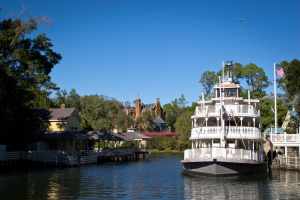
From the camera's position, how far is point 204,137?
147 ft

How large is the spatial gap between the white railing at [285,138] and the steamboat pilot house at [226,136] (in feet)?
17.4

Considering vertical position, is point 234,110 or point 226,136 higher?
point 234,110

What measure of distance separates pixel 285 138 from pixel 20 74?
95.4 ft

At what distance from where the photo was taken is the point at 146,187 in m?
36.8

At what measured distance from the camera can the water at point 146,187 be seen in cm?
3165

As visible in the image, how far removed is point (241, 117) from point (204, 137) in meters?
3.81

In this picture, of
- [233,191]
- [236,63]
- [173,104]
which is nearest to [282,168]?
[233,191]

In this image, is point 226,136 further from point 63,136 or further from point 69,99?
point 69,99

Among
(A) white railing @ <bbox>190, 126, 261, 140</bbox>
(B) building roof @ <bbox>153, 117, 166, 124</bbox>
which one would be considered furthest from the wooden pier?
(B) building roof @ <bbox>153, 117, 166, 124</bbox>

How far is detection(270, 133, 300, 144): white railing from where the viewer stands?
5172 centimetres

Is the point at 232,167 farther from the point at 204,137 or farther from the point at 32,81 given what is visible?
the point at 32,81

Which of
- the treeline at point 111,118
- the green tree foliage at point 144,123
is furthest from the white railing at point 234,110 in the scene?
the green tree foliage at point 144,123

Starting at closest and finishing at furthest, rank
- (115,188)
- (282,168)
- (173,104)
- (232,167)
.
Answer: (115,188), (232,167), (282,168), (173,104)

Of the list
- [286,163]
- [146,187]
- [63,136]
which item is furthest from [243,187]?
[63,136]
